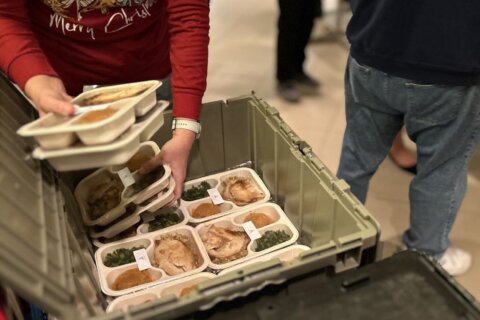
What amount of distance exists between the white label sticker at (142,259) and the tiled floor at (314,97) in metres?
0.90

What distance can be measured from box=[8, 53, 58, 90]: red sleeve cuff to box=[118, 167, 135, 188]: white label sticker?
0.26m

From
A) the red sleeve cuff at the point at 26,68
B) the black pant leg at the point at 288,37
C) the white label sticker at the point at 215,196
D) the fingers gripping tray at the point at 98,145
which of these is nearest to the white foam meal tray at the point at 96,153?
the fingers gripping tray at the point at 98,145

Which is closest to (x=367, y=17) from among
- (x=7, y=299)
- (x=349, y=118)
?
(x=349, y=118)

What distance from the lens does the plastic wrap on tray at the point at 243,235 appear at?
1.11 meters

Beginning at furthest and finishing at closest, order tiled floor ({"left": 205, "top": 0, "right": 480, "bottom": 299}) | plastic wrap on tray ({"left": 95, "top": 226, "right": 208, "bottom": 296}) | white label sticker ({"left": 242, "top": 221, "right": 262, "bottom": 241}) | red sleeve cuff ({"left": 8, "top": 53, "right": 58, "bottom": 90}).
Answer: tiled floor ({"left": 205, "top": 0, "right": 480, "bottom": 299}), white label sticker ({"left": 242, "top": 221, "right": 262, "bottom": 241}), plastic wrap on tray ({"left": 95, "top": 226, "right": 208, "bottom": 296}), red sleeve cuff ({"left": 8, "top": 53, "right": 58, "bottom": 90})

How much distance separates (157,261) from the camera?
43.0 inches

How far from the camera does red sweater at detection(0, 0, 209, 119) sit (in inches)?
41.3

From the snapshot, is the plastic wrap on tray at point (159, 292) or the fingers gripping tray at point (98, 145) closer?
the fingers gripping tray at point (98, 145)

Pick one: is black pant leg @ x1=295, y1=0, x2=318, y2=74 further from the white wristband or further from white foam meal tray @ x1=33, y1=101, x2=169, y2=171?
white foam meal tray @ x1=33, y1=101, x2=169, y2=171

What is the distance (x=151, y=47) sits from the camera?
117 cm

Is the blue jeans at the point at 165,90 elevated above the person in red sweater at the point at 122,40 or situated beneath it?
situated beneath

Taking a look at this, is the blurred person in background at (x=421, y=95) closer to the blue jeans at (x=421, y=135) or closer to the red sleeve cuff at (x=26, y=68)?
the blue jeans at (x=421, y=135)

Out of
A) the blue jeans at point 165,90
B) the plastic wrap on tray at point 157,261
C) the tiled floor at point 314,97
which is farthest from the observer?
the tiled floor at point 314,97

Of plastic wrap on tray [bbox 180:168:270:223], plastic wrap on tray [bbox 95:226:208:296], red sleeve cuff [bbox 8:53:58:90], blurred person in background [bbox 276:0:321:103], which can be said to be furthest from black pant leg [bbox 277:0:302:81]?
red sleeve cuff [bbox 8:53:58:90]
